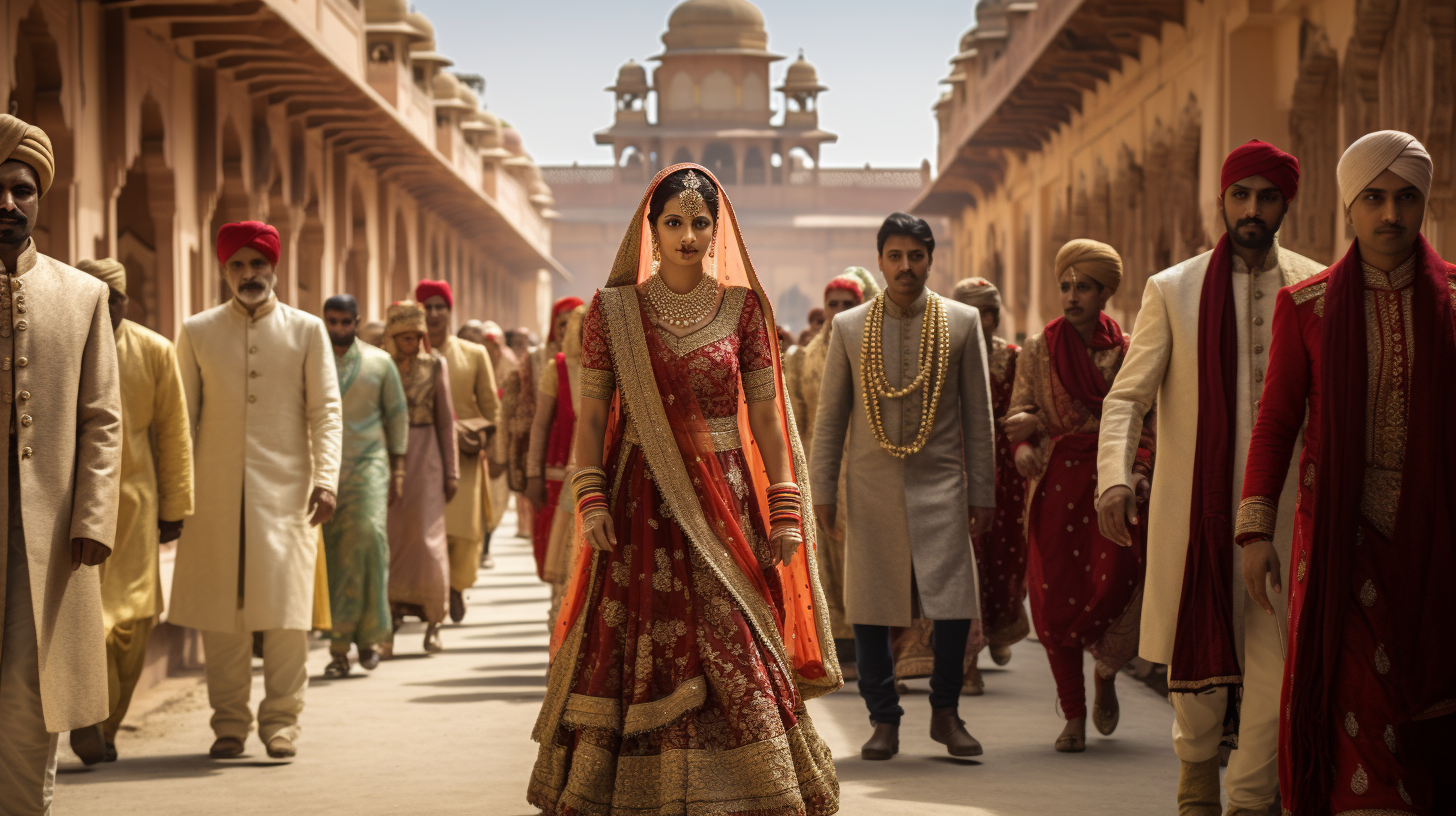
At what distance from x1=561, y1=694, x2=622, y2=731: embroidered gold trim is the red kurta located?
150 centimetres

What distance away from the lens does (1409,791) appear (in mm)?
3752

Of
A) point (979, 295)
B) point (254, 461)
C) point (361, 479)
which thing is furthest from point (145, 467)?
point (979, 295)

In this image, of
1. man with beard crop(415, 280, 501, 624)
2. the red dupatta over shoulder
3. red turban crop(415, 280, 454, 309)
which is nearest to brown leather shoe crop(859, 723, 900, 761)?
the red dupatta over shoulder

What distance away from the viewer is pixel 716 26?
196ft

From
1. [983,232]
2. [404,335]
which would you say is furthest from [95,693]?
[983,232]

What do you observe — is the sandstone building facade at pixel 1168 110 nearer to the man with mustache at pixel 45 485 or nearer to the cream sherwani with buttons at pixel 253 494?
the cream sherwani with buttons at pixel 253 494

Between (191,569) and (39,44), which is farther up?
(39,44)

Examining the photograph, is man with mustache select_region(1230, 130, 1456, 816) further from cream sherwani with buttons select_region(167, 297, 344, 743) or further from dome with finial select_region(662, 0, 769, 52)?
dome with finial select_region(662, 0, 769, 52)

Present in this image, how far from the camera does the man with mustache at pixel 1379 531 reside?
3.78 meters

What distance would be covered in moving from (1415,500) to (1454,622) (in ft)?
0.84

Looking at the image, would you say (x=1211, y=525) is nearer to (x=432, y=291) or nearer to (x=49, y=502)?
(x=49, y=502)

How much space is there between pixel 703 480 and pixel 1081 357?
2.20 metres

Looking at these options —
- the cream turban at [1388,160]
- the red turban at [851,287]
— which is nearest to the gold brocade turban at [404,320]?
the red turban at [851,287]

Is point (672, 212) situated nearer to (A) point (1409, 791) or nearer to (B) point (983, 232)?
(A) point (1409, 791)
